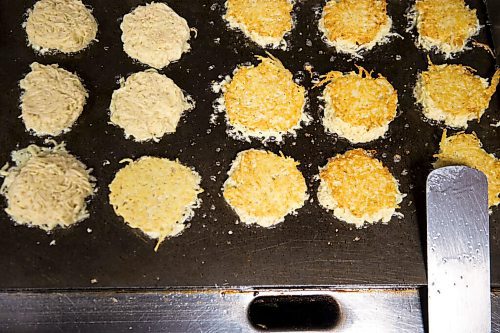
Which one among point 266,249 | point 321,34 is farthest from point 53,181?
point 321,34

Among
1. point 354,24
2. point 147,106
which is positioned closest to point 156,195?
point 147,106

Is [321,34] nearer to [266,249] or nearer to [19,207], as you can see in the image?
[266,249]

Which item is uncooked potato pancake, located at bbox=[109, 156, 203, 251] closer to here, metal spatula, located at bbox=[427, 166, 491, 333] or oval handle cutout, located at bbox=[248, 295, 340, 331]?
oval handle cutout, located at bbox=[248, 295, 340, 331]

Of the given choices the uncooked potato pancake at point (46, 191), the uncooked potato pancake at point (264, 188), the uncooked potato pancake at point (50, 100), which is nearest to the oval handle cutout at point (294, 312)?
the uncooked potato pancake at point (264, 188)

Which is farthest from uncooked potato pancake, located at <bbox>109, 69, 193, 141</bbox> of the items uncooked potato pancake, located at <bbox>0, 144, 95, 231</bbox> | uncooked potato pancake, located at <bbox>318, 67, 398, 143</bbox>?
uncooked potato pancake, located at <bbox>318, 67, 398, 143</bbox>

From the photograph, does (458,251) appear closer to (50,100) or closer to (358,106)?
(358,106)
